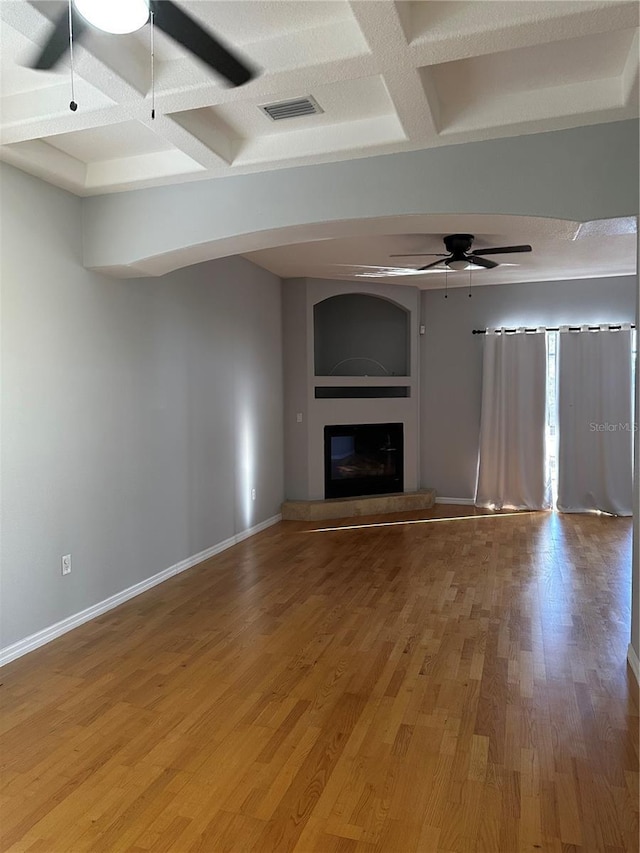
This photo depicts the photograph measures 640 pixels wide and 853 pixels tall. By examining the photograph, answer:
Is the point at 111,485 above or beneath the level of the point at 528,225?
beneath

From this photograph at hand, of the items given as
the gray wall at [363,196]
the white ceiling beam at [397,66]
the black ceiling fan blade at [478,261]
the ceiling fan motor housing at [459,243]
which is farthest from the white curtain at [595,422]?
the white ceiling beam at [397,66]

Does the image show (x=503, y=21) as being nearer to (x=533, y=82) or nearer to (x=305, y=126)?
(x=533, y=82)

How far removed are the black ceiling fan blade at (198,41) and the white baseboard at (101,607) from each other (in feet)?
9.74

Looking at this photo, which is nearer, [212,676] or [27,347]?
[212,676]

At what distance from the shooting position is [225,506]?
557cm

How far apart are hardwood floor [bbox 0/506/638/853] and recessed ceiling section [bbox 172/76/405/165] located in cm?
268

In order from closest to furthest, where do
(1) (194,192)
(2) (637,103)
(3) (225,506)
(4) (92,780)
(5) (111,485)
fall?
1. (4) (92,780)
2. (2) (637,103)
3. (1) (194,192)
4. (5) (111,485)
5. (3) (225,506)

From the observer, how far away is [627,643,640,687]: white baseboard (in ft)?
9.79

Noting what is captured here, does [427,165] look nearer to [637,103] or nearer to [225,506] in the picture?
[637,103]

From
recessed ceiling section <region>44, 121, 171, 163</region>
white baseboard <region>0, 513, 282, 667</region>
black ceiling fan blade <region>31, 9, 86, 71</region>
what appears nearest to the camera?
black ceiling fan blade <region>31, 9, 86, 71</region>

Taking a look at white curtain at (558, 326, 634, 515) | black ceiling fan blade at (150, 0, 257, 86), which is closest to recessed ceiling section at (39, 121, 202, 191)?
black ceiling fan blade at (150, 0, 257, 86)

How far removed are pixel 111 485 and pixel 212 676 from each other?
1578 millimetres

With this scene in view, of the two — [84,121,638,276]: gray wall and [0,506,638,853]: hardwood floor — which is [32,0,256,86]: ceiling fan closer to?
[84,121,638,276]: gray wall

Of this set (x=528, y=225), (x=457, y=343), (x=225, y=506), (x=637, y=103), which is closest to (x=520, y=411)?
(x=457, y=343)
